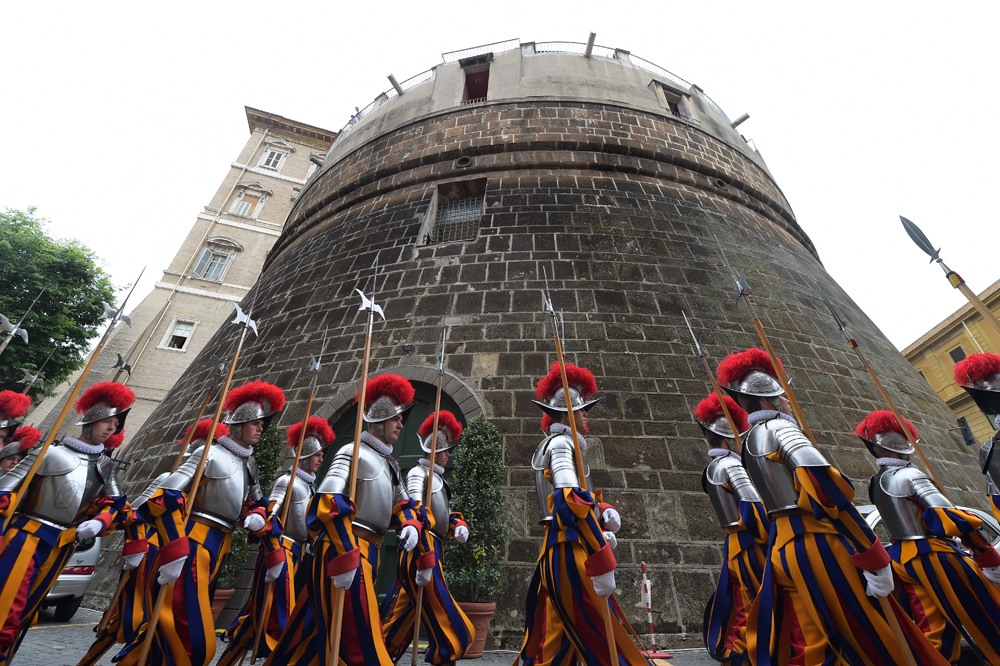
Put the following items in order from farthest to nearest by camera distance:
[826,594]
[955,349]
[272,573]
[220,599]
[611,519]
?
[955,349] → [220,599] → [272,573] → [611,519] → [826,594]

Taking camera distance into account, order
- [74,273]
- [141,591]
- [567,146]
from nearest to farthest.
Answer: [141,591] < [567,146] < [74,273]

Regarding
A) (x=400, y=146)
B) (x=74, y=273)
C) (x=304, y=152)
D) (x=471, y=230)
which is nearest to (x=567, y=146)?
A: (x=471, y=230)

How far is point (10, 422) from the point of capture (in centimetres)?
371

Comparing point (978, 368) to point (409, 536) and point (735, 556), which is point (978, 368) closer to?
point (735, 556)

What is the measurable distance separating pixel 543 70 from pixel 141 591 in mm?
11972

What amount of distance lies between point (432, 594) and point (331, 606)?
875 mm

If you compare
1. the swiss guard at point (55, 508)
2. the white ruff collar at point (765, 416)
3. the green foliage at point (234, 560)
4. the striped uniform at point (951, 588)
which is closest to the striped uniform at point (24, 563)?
the swiss guard at point (55, 508)

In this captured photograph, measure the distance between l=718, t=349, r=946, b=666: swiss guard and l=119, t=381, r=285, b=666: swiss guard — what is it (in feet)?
10.0

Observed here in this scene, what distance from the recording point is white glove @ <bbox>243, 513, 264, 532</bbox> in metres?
3.14

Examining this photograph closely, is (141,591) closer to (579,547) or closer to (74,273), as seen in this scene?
(579,547)

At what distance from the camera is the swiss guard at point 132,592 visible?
2.72 metres

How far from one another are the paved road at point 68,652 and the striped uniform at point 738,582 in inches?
15.9

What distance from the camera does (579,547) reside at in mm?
2383

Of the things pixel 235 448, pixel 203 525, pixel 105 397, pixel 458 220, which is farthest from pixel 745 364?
pixel 458 220
